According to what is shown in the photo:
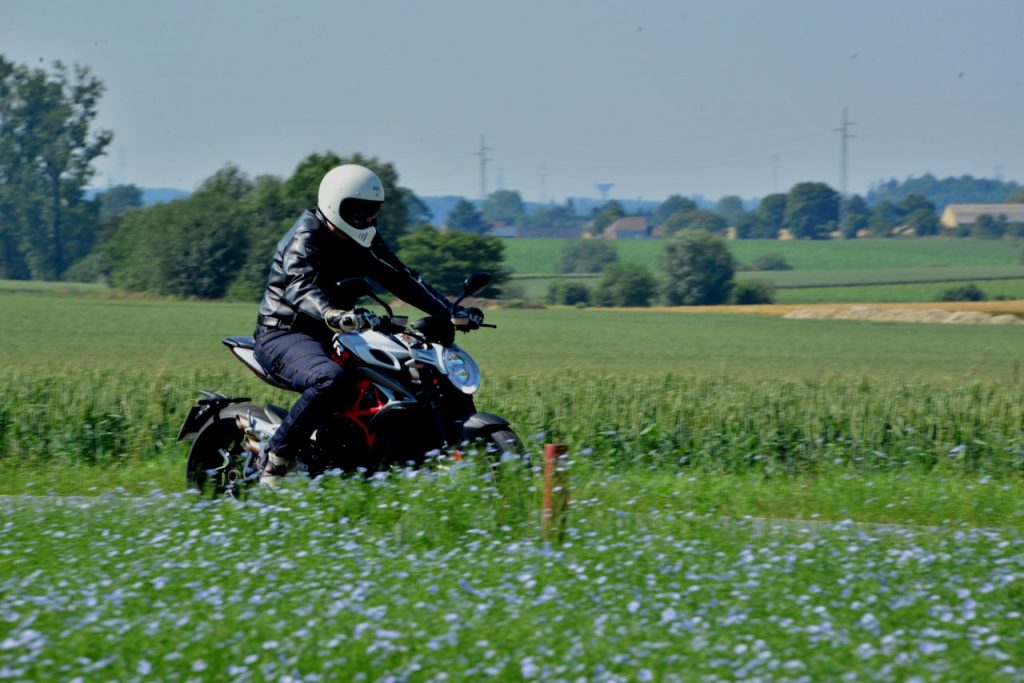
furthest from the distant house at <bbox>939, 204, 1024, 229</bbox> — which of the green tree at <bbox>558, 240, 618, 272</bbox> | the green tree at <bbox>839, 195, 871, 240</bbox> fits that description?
the green tree at <bbox>558, 240, 618, 272</bbox>

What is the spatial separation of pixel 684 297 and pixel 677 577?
6590 centimetres

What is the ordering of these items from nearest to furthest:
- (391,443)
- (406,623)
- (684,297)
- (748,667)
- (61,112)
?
1. (748,667)
2. (406,623)
3. (391,443)
4. (684,297)
5. (61,112)

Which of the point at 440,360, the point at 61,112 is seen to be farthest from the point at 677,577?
the point at 61,112

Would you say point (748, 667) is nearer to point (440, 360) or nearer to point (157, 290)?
point (440, 360)

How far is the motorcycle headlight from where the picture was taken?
23.5 ft

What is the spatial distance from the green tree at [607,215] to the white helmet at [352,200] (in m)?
124

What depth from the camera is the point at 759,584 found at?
5223 millimetres

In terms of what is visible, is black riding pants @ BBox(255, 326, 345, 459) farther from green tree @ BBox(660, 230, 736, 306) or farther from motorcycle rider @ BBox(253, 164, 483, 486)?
green tree @ BBox(660, 230, 736, 306)

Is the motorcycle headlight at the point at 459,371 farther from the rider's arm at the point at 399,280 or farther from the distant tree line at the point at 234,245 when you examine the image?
the distant tree line at the point at 234,245

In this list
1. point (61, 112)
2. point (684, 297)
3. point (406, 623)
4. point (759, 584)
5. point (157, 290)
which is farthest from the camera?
point (61, 112)

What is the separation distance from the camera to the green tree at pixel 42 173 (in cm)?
8675

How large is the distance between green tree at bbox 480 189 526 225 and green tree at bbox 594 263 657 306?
232 ft

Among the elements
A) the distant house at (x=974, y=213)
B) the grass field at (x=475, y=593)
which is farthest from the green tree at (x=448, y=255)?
the distant house at (x=974, y=213)

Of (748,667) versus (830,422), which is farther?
(830,422)
